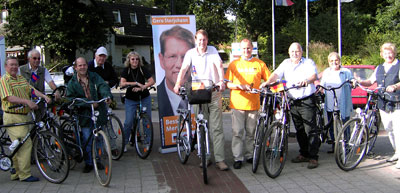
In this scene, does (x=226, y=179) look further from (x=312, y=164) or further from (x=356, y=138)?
(x=356, y=138)

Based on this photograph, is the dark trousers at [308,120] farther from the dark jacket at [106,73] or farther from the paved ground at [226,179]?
the dark jacket at [106,73]

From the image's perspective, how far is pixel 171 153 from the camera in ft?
22.1

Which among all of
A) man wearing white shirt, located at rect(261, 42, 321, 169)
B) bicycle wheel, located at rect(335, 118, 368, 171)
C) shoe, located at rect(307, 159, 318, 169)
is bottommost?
shoe, located at rect(307, 159, 318, 169)

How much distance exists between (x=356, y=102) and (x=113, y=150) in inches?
330

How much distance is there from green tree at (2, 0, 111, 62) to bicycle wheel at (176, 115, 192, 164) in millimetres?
20786

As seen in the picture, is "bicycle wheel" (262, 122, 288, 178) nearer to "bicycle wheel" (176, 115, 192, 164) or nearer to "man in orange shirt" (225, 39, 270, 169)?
"man in orange shirt" (225, 39, 270, 169)

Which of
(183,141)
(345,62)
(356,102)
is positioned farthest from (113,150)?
(345,62)

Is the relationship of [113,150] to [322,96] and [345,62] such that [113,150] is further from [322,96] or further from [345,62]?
[345,62]

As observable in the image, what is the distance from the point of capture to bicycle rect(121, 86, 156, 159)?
6.35m

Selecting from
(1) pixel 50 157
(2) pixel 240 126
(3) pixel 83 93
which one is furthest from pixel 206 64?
(1) pixel 50 157

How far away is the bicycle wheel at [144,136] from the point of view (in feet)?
20.8

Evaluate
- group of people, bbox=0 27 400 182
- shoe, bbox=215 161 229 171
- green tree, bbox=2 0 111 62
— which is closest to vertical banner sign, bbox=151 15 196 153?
group of people, bbox=0 27 400 182

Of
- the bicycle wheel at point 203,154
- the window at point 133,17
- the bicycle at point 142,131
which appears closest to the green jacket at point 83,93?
the bicycle at point 142,131

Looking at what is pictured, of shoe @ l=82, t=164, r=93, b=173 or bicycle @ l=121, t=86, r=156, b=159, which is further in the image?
bicycle @ l=121, t=86, r=156, b=159
